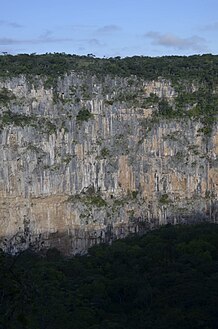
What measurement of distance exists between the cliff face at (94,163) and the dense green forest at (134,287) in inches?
297

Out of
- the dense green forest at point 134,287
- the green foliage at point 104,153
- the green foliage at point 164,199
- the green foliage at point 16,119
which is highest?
the green foliage at point 16,119

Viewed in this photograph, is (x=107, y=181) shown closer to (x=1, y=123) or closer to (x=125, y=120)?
(x=125, y=120)

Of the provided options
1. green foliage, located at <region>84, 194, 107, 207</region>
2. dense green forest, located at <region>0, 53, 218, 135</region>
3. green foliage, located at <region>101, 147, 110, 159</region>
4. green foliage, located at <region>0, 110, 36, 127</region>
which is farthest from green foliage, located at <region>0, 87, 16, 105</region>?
green foliage, located at <region>84, 194, 107, 207</region>

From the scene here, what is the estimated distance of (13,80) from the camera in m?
47.8

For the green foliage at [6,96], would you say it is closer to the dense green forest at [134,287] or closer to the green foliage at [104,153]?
the green foliage at [104,153]

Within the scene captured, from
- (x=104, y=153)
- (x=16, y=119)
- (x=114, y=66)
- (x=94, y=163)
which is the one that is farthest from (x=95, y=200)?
(x=114, y=66)

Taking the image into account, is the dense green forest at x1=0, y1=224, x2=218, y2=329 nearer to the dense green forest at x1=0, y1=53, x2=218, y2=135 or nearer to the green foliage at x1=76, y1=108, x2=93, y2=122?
the green foliage at x1=76, y1=108, x2=93, y2=122

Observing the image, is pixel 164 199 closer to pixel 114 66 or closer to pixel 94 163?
pixel 94 163

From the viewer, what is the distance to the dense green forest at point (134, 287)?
2427 cm

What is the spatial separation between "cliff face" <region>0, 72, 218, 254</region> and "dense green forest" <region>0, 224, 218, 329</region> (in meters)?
7.55

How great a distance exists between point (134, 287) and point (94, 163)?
796 inches

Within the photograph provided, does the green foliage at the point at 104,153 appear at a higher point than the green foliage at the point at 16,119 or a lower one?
lower

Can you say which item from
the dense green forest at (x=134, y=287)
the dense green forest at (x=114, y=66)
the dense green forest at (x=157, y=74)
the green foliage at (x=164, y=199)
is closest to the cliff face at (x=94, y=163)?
the green foliage at (x=164, y=199)

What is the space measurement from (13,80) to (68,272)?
1724 cm
